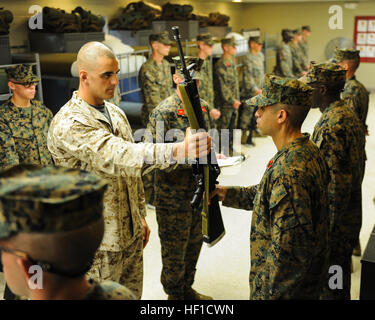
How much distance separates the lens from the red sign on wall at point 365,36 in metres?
11.5

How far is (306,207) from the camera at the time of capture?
1667 mm

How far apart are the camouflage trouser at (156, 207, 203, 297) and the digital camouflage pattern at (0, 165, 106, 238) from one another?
73.4 inches

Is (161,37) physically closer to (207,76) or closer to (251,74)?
(207,76)

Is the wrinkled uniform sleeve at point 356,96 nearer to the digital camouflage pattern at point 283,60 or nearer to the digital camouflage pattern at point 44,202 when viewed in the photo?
the digital camouflage pattern at point 44,202

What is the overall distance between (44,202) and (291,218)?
107 cm

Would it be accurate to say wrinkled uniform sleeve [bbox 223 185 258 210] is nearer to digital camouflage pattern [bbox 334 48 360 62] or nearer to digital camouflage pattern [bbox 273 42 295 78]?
digital camouflage pattern [bbox 334 48 360 62]

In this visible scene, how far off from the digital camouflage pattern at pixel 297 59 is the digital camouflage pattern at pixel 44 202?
9.86 metres

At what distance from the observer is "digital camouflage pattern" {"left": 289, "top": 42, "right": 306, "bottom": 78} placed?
400 inches

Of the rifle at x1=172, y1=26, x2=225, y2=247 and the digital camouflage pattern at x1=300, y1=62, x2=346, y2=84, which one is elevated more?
the digital camouflage pattern at x1=300, y1=62, x2=346, y2=84

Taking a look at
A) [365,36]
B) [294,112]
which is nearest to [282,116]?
[294,112]

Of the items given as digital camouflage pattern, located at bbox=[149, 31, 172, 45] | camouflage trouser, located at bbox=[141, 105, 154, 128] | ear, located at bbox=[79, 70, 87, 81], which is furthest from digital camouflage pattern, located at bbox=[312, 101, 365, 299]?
digital camouflage pattern, located at bbox=[149, 31, 172, 45]

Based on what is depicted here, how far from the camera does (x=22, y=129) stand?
356 centimetres

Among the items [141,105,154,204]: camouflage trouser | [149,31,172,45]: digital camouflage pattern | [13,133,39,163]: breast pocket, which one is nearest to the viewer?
[13,133,39,163]: breast pocket

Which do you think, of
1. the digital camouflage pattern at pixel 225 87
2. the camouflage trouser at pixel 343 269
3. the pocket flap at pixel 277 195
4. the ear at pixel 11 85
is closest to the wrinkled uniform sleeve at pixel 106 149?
the pocket flap at pixel 277 195
